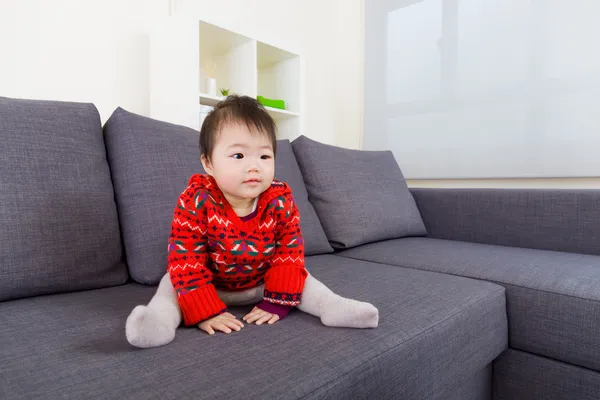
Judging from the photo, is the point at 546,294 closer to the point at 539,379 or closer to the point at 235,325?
the point at 539,379

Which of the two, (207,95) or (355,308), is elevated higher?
(207,95)

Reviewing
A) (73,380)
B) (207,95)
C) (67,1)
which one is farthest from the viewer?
(207,95)

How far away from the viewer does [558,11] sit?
189 cm

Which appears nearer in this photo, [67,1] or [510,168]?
[67,1]

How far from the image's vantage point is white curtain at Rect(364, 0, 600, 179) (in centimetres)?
185

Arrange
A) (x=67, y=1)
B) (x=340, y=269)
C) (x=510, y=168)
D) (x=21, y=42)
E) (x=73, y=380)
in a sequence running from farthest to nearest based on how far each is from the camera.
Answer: (x=510, y=168) → (x=67, y=1) → (x=21, y=42) → (x=340, y=269) → (x=73, y=380)

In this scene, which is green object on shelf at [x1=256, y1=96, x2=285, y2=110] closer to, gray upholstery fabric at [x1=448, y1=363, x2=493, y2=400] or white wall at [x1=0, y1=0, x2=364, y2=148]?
white wall at [x1=0, y1=0, x2=364, y2=148]

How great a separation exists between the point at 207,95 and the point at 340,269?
3.48ft

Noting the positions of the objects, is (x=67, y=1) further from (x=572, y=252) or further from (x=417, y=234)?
(x=572, y=252)

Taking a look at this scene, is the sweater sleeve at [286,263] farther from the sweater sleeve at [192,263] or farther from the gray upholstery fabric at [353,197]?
the gray upholstery fabric at [353,197]

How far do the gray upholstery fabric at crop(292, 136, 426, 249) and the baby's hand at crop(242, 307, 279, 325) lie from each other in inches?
31.8

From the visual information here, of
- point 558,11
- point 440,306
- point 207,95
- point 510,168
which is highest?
point 558,11

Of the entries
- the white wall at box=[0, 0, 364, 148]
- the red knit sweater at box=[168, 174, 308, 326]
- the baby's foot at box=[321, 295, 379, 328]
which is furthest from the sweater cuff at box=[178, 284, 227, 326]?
the white wall at box=[0, 0, 364, 148]

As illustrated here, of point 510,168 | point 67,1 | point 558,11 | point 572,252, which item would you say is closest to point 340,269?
point 572,252
